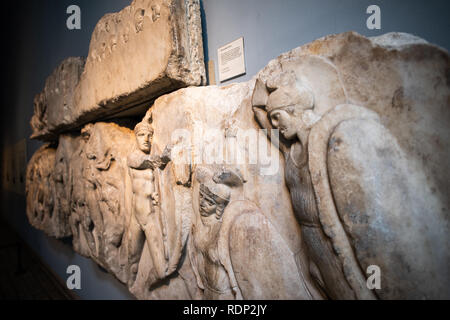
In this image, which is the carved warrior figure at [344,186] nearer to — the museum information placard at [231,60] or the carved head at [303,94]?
the carved head at [303,94]

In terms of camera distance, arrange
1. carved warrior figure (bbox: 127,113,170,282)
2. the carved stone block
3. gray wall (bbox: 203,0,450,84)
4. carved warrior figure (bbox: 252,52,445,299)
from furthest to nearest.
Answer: the carved stone block, carved warrior figure (bbox: 127,113,170,282), gray wall (bbox: 203,0,450,84), carved warrior figure (bbox: 252,52,445,299)

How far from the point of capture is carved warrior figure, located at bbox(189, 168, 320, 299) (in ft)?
3.49

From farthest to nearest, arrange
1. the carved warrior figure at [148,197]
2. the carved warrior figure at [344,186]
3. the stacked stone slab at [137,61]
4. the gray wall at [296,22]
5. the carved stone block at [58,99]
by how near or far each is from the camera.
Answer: the carved stone block at [58,99] → the carved warrior figure at [148,197] → the stacked stone slab at [137,61] → the gray wall at [296,22] → the carved warrior figure at [344,186]

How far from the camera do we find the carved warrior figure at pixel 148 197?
5.03ft

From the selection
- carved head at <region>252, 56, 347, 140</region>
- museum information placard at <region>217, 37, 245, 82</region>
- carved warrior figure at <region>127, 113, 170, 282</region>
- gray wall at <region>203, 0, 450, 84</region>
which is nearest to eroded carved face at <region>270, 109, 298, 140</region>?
carved head at <region>252, 56, 347, 140</region>

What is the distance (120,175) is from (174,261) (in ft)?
2.71

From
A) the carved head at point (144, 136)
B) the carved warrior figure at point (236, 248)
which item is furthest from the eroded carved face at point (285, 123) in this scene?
the carved head at point (144, 136)

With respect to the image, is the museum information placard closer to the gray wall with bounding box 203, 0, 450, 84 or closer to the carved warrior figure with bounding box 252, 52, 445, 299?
the gray wall with bounding box 203, 0, 450, 84

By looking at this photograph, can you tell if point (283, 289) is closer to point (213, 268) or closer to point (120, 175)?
point (213, 268)

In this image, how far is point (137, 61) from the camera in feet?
5.10

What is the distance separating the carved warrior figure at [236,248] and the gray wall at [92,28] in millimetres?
660

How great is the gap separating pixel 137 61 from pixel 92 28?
1379 mm

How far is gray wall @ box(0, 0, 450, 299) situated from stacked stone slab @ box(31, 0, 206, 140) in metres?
0.21

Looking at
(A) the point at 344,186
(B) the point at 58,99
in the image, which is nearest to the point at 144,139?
(A) the point at 344,186
